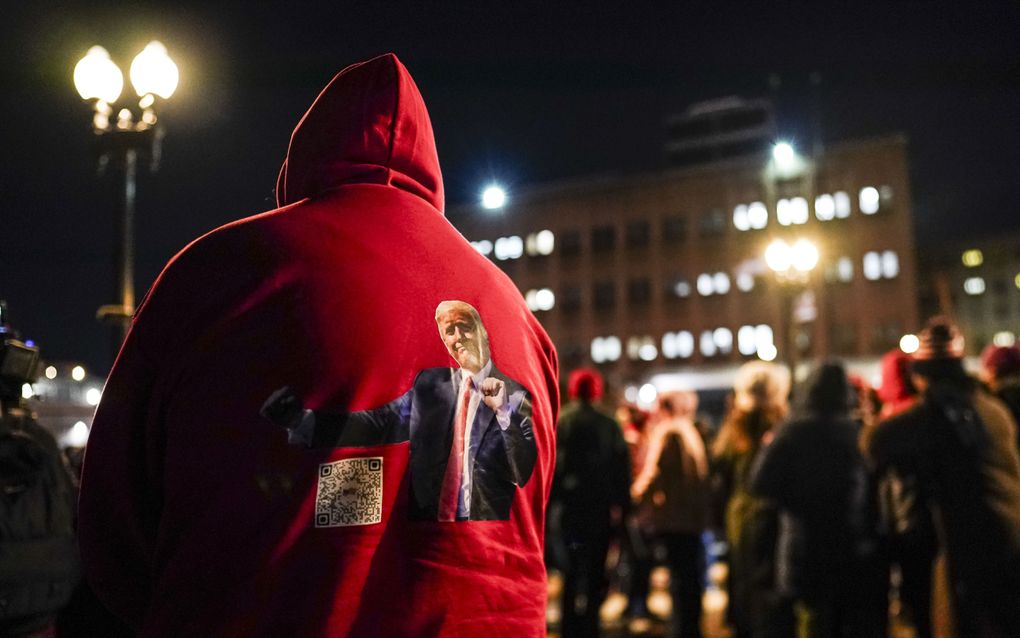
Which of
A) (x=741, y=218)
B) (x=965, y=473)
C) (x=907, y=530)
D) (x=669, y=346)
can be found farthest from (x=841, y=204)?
(x=965, y=473)

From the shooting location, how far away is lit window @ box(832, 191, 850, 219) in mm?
54066

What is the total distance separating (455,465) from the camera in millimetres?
1727

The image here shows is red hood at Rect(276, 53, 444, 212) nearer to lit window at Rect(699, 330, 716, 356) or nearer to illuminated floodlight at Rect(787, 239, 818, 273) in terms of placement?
illuminated floodlight at Rect(787, 239, 818, 273)

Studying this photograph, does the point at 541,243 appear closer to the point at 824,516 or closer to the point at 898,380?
the point at 898,380

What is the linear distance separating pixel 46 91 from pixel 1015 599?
14.0m

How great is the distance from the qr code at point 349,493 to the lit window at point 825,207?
57148mm

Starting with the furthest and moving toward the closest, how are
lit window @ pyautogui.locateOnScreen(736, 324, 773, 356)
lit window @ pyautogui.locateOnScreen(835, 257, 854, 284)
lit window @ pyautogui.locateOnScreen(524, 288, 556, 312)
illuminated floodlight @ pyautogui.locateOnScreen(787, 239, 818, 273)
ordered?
lit window @ pyautogui.locateOnScreen(524, 288, 556, 312), lit window @ pyautogui.locateOnScreen(736, 324, 773, 356), lit window @ pyautogui.locateOnScreen(835, 257, 854, 284), illuminated floodlight @ pyautogui.locateOnScreen(787, 239, 818, 273)

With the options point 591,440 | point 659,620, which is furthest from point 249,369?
point 659,620

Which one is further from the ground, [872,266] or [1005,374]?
[872,266]

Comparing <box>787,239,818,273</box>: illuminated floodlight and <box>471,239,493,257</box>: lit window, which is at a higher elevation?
<box>471,239,493,257</box>: lit window

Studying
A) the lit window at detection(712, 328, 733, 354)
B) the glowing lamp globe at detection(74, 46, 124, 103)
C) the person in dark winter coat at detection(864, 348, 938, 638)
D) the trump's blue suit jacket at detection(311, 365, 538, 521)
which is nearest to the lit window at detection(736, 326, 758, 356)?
the lit window at detection(712, 328, 733, 354)

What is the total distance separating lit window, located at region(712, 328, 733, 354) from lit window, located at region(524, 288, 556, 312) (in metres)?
13.4

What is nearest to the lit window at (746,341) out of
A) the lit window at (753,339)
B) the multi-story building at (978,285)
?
the lit window at (753,339)

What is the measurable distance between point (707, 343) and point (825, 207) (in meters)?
11.9
